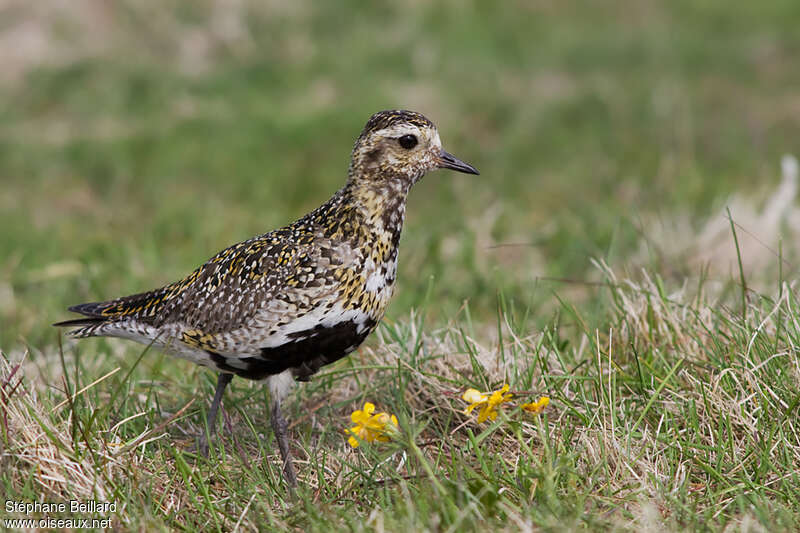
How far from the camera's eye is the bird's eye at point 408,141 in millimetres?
4338

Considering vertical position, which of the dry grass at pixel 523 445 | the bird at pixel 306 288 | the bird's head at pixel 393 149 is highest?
the bird's head at pixel 393 149

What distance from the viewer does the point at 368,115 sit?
38.7 ft

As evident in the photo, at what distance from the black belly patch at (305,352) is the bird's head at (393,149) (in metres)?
0.68

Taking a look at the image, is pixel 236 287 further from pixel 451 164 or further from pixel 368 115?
pixel 368 115

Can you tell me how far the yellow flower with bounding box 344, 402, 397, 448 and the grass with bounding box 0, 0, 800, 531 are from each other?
0.09m

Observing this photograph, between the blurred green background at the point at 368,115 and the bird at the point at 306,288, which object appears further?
the blurred green background at the point at 368,115

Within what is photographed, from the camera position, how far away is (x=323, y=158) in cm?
1141

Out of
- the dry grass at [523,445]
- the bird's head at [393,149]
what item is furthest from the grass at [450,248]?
the bird's head at [393,149]

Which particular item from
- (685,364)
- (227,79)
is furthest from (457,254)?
(227,79)

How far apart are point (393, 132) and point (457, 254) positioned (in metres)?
3.67

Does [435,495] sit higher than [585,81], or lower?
lower

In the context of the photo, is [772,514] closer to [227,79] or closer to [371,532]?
[371,532]

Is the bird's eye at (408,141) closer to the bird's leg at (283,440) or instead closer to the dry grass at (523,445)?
the dry grass at (523,445)

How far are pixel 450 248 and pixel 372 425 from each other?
455 cm
